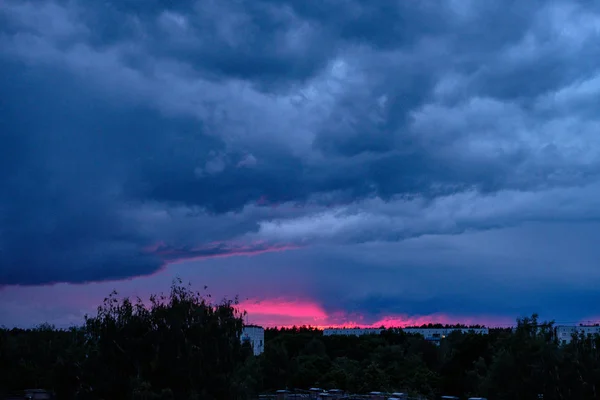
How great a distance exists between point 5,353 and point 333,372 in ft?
98.5

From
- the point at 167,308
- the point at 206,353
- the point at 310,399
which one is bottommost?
the point at 310,399

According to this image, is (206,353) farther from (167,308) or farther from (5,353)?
(5,353)

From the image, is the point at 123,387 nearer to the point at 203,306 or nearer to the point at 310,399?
the point at 203,306

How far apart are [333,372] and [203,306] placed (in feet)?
123

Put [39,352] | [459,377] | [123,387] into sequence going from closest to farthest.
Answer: [123,387], [39,352], [459,377]

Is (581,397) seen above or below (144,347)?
below

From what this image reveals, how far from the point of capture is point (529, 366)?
3095 centimetres

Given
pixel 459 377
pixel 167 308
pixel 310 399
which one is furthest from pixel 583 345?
pixel 459 377

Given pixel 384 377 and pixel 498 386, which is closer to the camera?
pixel 498 386

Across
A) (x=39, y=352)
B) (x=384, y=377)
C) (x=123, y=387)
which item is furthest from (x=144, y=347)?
(x=384, y=377)

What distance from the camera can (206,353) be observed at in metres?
24.4

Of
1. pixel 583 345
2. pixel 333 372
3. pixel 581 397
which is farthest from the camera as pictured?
pixel 333 372

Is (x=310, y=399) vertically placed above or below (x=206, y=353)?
below

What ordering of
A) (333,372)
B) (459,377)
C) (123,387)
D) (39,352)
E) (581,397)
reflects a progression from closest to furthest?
1. (123,387)
2. (581,397)
3. (39,352)
4. (459,377)
5. (333,372)
